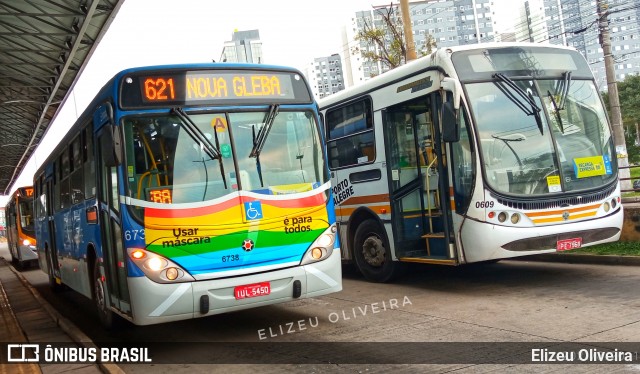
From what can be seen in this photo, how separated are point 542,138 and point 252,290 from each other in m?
4.45

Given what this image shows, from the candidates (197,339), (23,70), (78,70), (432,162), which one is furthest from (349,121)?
(23,70)

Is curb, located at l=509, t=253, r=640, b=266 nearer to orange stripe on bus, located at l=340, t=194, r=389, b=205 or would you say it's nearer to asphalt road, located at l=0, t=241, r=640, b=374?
asphalt road, located at l=0, t=241, r=640, b=374

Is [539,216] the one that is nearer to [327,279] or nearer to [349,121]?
[327,279]

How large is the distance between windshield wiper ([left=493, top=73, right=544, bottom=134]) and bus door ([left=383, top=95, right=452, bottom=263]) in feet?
3.98

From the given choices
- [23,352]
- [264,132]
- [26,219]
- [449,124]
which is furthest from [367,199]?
[26,219]

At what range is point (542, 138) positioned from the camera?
8023 mm

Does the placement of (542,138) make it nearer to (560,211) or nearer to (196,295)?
(560,211)

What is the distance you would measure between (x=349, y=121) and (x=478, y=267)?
11.8 feet

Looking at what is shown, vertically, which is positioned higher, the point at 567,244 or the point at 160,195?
the point at 160,195

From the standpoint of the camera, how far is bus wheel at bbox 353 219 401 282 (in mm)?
9742

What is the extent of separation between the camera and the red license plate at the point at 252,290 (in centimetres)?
633

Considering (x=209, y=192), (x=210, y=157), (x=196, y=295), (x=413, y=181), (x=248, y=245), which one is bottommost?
(x=196, y=295)

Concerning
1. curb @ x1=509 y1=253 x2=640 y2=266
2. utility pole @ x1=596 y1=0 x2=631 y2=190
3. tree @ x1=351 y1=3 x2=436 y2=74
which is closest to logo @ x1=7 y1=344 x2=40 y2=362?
curb @ x1=509 y1=253 x2=640 y2=266

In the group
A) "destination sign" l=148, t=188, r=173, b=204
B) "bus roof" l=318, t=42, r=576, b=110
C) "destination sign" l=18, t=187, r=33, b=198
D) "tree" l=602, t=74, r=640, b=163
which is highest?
"tree" l=602, t=74, r=640, b=163
